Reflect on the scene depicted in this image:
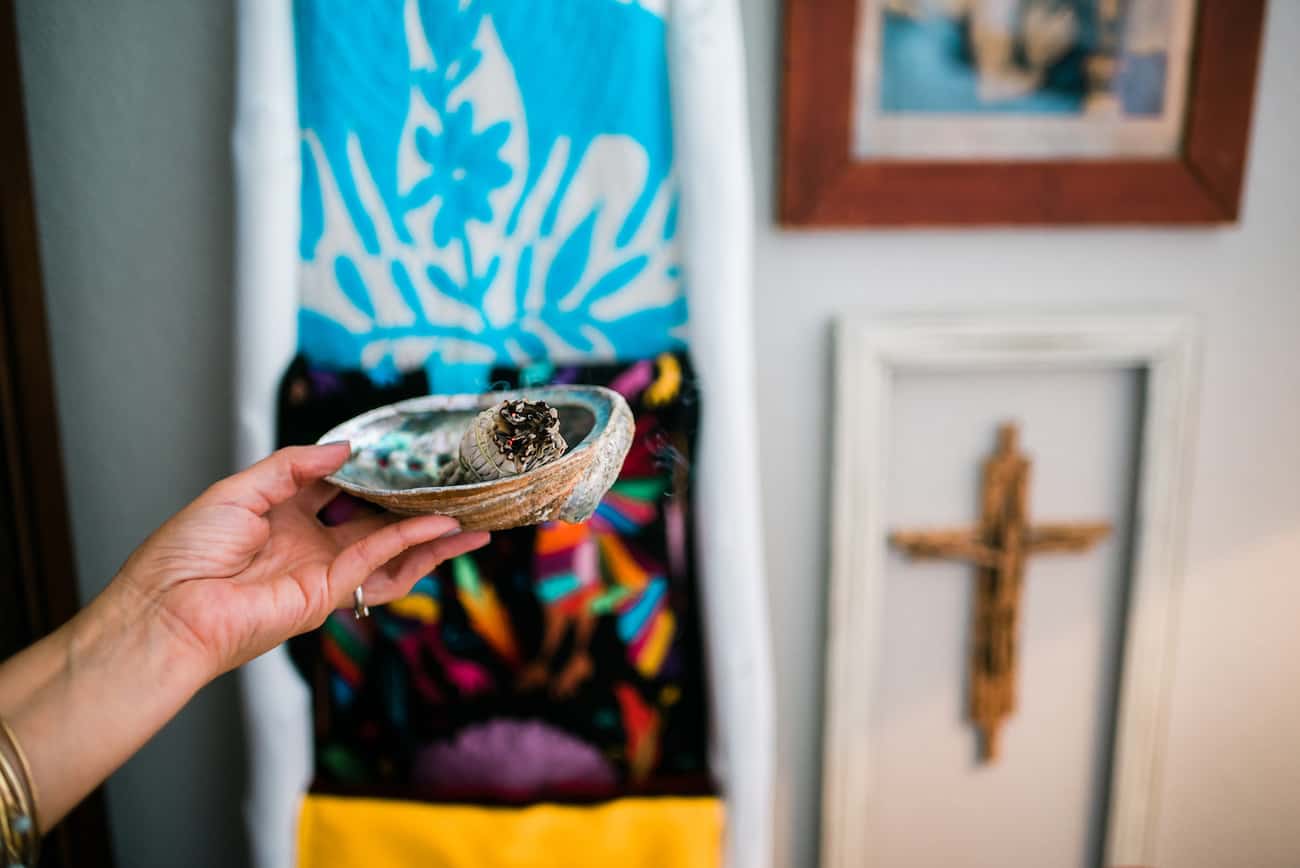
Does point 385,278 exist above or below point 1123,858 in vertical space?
above

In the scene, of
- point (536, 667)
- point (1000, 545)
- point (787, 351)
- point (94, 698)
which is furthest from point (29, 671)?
point (1000, 545)

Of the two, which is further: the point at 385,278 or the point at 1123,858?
the point at 1123,858

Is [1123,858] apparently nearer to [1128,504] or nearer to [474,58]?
[1128,504]

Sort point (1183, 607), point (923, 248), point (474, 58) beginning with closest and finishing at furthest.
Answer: point (474, 58), point (923, 248), point (1183, 607)

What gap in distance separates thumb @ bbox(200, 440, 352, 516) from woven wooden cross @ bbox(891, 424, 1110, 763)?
63cm

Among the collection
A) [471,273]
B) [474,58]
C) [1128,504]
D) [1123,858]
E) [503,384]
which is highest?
[474,58]

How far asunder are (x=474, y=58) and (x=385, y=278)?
0.22 m

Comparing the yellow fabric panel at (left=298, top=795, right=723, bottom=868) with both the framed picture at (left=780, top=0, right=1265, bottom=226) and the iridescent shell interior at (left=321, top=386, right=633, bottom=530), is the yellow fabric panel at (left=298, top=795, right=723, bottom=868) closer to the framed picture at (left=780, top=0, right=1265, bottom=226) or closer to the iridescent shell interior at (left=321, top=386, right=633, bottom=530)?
the iridescent shell interior at (left=321, top=386, right=633, bottom=530)

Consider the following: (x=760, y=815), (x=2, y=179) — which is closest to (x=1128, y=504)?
(x=760, y=815)

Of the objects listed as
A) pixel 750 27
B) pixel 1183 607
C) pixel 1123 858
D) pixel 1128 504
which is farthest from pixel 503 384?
pixel 1123 858

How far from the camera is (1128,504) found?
3.08 feet

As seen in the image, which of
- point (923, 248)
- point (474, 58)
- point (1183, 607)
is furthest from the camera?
point (1183, 607)

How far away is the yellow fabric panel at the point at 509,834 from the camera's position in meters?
0.74

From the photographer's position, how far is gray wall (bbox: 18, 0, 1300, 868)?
78cm
